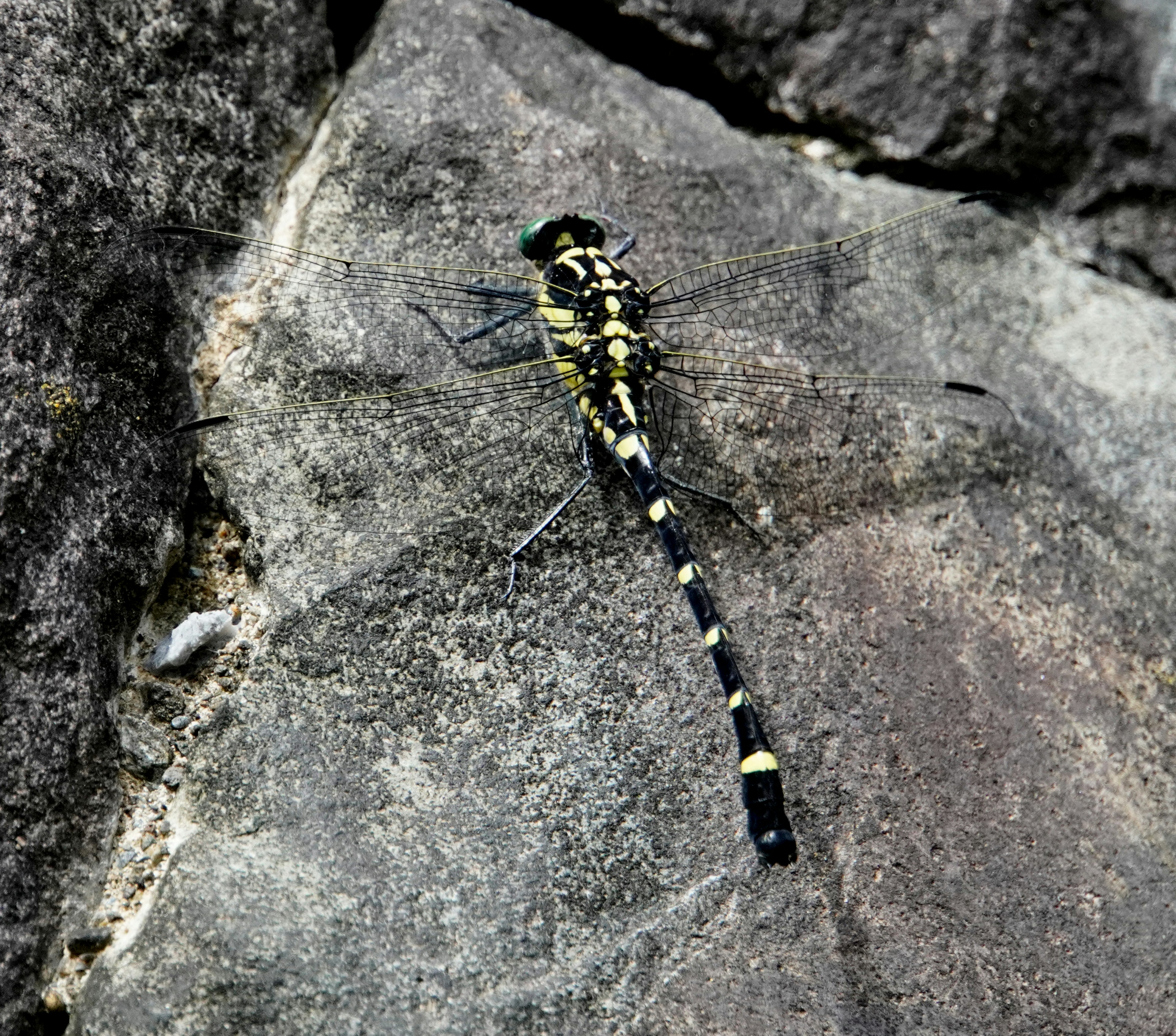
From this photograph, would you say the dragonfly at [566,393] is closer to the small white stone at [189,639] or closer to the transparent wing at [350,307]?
the transparent wing at [350,307]

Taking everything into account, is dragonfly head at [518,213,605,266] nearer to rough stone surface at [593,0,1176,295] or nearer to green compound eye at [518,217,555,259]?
green compound eye at [518,217,555,259]

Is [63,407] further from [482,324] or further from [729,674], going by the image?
[729,674]

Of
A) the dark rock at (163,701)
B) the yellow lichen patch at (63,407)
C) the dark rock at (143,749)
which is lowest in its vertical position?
the dark rock at (143,749)

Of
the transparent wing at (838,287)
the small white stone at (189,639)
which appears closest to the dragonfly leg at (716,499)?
the transparent wing at (838,287)

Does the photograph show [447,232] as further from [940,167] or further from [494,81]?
[940,167]

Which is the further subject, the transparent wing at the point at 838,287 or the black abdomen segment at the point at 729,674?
the transparent wing at the point at 838,287

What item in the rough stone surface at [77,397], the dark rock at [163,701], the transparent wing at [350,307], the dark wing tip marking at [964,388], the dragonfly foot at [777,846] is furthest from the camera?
the dark wing tip marking at [964,388]

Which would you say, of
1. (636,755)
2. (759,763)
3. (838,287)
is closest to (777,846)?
(759,763)

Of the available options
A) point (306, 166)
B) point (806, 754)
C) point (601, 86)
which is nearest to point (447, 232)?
point (306, 166)
